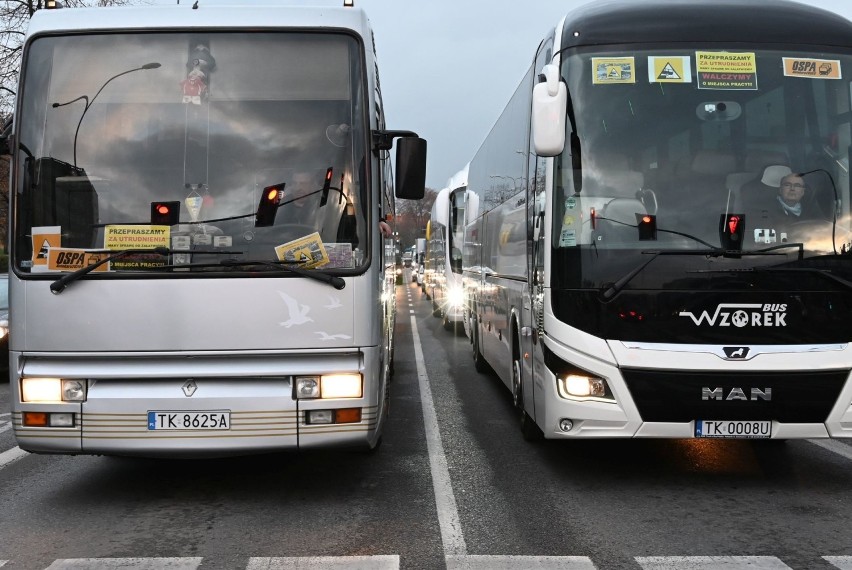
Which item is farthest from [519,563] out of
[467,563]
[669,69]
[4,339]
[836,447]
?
[4,339]

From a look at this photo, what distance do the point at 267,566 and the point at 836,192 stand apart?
4.54 meters

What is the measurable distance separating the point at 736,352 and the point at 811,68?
2.13m

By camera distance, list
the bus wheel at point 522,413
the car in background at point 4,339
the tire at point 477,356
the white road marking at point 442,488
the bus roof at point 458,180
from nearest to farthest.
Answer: the white road marking at point 442,488, the bus wheel at point 522,413, the car in background at point 4,339, the tire at point 477,356, the bus roof at point 458,180

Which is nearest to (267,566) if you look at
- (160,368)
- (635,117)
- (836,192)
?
(160,368)

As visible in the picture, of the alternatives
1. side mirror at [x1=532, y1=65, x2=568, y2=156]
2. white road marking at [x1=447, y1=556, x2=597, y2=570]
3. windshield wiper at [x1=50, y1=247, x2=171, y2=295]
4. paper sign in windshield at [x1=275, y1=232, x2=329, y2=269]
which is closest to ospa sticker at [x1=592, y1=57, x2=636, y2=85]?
side mirror at [x1=532, y1=65, x2=568, y2=156]

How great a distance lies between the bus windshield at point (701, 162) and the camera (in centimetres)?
609

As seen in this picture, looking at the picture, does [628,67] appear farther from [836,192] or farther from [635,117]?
[836,192]

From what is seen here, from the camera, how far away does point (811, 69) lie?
6.27 metres

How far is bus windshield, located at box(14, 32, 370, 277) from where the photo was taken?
5.61 m

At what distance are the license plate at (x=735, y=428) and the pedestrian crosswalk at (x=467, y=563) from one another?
4.27 ft

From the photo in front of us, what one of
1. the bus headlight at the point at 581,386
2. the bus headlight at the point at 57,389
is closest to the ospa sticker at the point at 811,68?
the bus headlight at the point at 581,386

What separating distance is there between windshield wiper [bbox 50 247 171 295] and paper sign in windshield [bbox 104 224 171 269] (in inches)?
0.8

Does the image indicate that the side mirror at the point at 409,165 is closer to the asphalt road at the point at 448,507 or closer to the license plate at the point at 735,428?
the asphalt road at the point at 448,507

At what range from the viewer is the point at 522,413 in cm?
818
